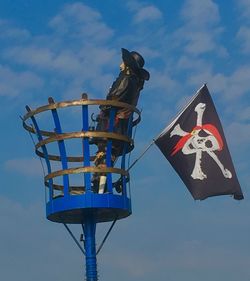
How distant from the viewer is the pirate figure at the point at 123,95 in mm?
25094

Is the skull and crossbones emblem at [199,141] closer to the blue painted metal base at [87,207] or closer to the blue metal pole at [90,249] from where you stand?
the blue painted metal base at [87,207]

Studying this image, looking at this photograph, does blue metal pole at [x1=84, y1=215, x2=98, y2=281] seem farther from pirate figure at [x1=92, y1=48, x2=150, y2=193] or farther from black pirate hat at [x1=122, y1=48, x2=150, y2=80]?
black pirate hat at [x1=122, y1=48, x2=150, y2=80]

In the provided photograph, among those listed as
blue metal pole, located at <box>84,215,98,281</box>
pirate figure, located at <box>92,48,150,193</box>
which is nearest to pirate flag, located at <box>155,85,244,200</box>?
pirate figure, located at <box>92,48,150,193</box>

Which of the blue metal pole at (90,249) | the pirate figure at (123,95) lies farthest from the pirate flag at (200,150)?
the blue metal pole at (90,249)

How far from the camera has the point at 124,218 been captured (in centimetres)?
2586

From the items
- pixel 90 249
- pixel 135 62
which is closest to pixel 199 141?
pixel 135 62

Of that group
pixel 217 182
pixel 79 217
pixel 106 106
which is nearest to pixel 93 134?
pixel 106 106

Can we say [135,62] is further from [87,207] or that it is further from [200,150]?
[87,207]

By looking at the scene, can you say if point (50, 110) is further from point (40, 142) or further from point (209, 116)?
point (209, 116)

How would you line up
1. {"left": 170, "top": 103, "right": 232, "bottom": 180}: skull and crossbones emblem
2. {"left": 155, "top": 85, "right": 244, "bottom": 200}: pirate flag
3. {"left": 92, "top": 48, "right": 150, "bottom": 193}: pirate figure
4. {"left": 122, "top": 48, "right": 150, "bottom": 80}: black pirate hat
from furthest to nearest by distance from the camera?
{"left": 122, "top": 48, "right": 150, "bottom": 80}: black pirate hat < {"left": 92, "top": 48, "right": 150, "bottom": 193}: pirate figure < {"left": 170, "top": 103, "right": 232, "bottom": 180}: skull and crossbones emblem < {"left": 155, "top": 85, "right": 244, "bottom": 200}: pirate flag

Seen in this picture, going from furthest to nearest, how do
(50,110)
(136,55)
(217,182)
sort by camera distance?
(136,55) → (50,110) → (217,182)

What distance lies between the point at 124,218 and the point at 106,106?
5247 mm

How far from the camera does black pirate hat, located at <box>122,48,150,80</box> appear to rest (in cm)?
2597

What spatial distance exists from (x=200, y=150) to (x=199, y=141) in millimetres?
454
